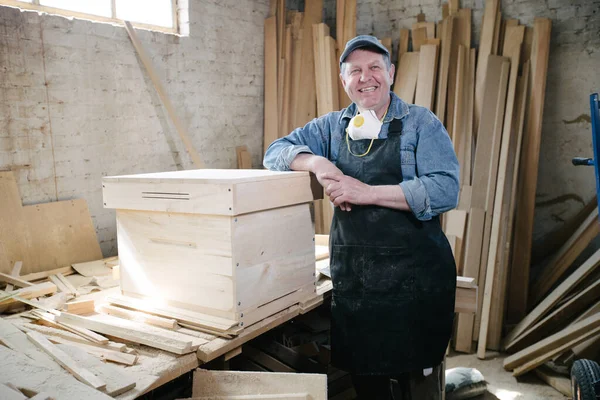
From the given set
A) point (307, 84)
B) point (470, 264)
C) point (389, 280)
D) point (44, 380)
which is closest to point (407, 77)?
point (307, 84)

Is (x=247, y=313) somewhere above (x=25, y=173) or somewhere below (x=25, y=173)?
below

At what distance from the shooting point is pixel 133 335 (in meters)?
1.98

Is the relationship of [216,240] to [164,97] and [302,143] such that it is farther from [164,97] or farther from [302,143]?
[164,97]

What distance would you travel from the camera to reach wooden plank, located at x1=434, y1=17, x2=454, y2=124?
15.4 ft

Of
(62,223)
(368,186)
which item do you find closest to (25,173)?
(62,223)

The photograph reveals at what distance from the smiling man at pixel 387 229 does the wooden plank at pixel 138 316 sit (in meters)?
0.73

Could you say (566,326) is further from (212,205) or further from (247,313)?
(212,205)

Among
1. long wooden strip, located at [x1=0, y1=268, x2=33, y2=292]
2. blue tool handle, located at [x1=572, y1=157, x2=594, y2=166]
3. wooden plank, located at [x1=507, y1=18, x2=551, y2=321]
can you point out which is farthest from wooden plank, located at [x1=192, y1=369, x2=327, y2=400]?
wooden plank, located at [x1=507, y1=18, x2=551, y2=321]

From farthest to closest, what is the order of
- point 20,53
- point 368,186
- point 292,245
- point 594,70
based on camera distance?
point 594,70, point 20,53, point 292,245, point 368,186

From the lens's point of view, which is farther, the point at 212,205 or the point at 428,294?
the point at 428,294

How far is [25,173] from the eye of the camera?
11.6 ft

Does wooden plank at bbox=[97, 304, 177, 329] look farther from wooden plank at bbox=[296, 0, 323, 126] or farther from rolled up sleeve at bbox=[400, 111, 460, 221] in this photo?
wooden plank at bbox=[296, 0, 323, 126]

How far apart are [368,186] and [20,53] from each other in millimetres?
2771

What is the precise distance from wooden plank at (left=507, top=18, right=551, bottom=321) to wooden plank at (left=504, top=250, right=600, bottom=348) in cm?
30
